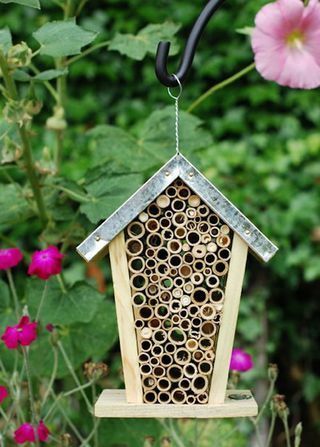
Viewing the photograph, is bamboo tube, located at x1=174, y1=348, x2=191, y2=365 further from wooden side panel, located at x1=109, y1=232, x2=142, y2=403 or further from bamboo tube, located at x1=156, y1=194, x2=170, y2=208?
bamboo tube, located at x1=156, y1=194, x2=170, y2=208

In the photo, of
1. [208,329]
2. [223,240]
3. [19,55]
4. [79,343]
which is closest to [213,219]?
[223,240]

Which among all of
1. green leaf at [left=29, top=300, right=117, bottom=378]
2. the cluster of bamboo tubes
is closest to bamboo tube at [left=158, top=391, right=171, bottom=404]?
the cluster of bamboo tubes

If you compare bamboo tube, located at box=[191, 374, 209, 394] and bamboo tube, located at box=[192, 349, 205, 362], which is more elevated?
bamboo tube, located at box=[192, 349, 205, 362]

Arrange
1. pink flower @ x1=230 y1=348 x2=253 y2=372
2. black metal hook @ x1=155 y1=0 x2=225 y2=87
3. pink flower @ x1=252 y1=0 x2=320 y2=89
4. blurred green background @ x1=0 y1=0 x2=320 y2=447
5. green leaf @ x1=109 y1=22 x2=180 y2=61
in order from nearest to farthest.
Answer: black metal hook @ x1=155 y1=0 x2=225 y2=87 < pink flower @ x1=252 y1=0 x2=320 y2=89 < pink flower @ x1=230 y1=348 x2=253 y2=372 < green leaf @ x1=109 y1=22 x2=180 y2=61 < blurred green background @ x1=0 y1=0 x2=320 y2=447

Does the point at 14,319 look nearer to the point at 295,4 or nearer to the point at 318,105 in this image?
the point at 295,4

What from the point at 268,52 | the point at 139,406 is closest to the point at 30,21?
the point at 268,52

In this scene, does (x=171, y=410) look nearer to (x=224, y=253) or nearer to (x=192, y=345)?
(x=192, y=345)

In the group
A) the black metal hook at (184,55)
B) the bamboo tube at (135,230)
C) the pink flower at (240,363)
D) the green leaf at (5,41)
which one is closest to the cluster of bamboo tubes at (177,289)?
the bamboo tube at (135,230)
